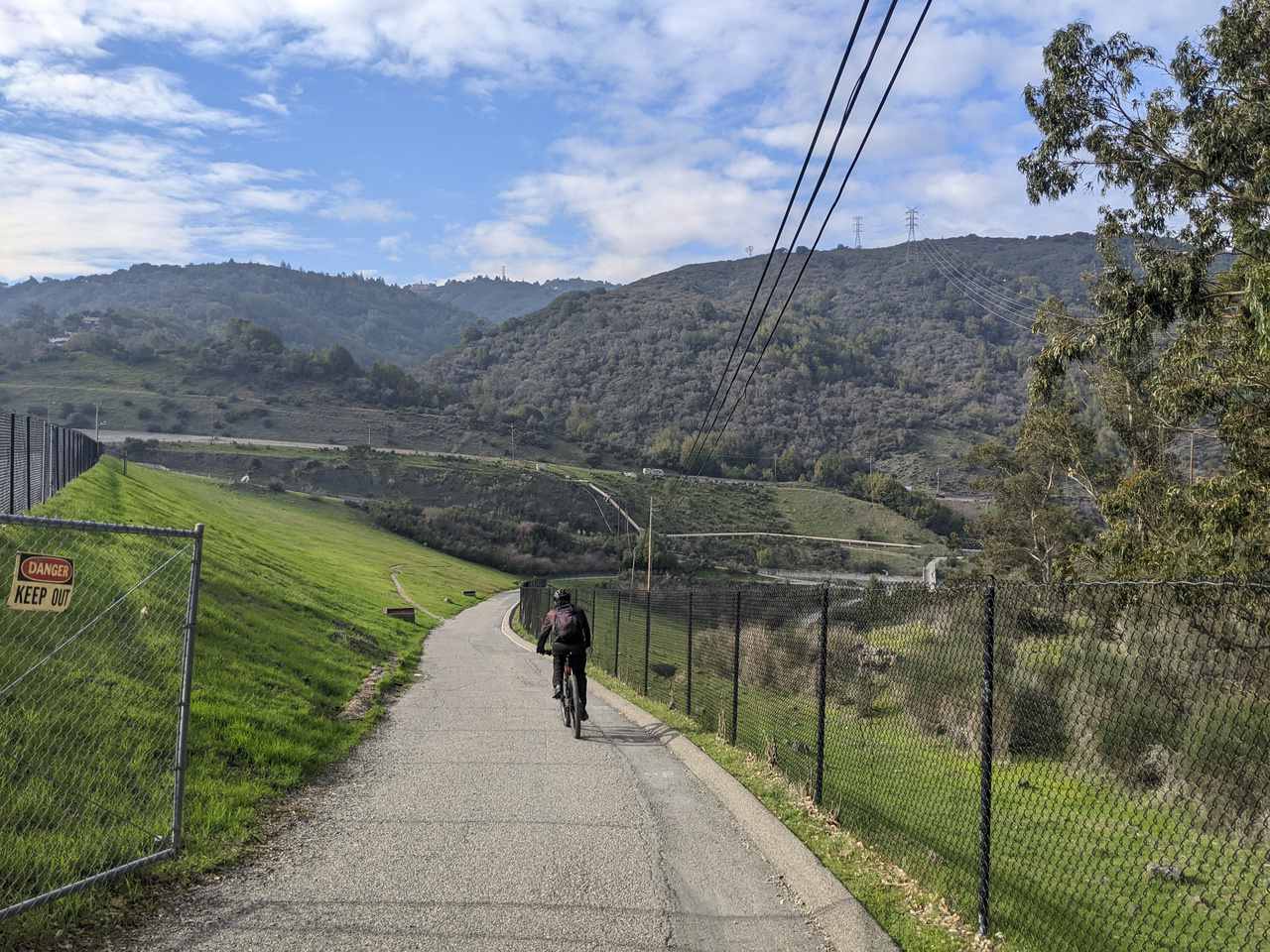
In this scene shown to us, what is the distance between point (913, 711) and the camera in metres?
7.71

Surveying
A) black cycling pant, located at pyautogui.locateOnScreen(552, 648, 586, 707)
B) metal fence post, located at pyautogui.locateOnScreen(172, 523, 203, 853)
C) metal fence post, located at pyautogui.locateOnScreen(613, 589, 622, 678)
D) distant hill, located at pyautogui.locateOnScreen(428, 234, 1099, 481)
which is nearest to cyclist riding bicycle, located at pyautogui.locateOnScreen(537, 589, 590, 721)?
black cycling pant, located at pyautogui.locateOnScreen(552, 648, 586, 707)

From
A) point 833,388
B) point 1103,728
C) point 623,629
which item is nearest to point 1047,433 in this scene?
point 623,629

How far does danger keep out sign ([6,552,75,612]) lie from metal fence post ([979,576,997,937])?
461 cm

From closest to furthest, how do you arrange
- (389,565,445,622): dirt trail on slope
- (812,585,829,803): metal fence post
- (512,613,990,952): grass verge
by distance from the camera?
1. (512,613,990,952): grass verge
2. (812,585,829,803): metal fence post
3. (389,565,445,622): dirt trail on slope

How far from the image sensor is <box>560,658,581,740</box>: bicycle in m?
11.4

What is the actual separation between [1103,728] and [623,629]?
14835mm

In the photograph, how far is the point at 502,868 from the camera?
6180mm

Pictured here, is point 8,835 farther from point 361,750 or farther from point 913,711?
point 913,711

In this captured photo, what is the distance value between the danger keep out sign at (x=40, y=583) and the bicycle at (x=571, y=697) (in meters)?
6.98

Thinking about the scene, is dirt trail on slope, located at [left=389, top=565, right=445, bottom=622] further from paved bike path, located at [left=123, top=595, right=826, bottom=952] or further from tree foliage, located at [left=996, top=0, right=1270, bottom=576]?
paved bike path, located at [left=123, top=595, right=826, bottom=952]

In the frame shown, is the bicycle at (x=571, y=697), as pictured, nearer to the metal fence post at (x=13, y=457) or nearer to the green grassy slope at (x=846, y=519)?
the metal fence post at (x=13, y=457)

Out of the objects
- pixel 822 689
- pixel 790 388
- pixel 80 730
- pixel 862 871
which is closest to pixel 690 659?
pixel 822 689

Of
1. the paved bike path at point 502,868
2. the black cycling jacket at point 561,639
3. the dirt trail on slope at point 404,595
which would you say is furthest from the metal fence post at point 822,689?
the dirt trail on slope at point 404,595

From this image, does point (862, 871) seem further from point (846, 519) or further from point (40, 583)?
point (846, 519)
